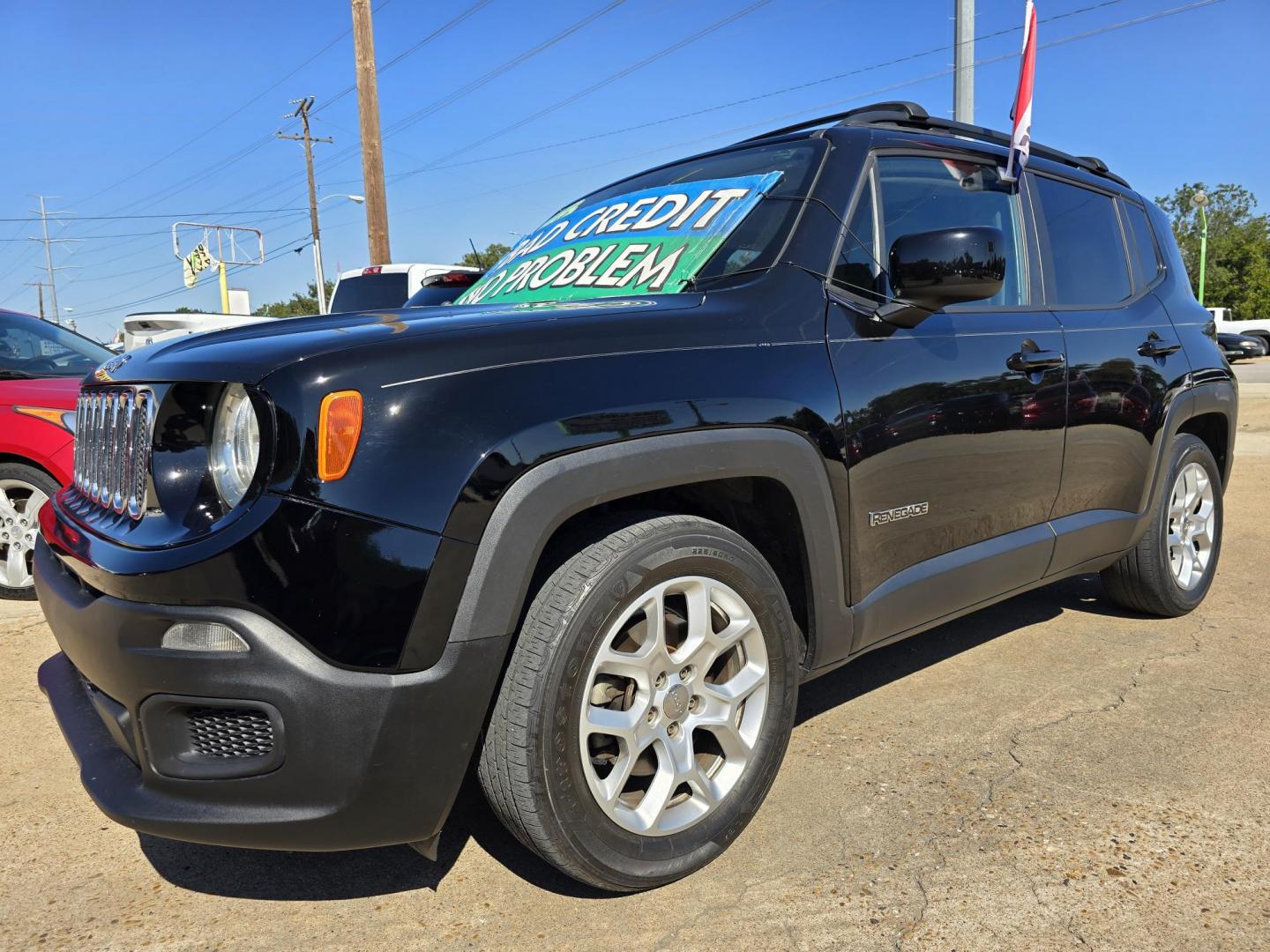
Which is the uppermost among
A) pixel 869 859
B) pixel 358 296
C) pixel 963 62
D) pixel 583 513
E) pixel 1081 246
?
pixel 963 62

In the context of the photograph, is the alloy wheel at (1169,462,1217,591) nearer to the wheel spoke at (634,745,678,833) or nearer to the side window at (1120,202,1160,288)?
the side window at (1120,202,1160,288)

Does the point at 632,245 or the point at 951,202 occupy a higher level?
the point at 951,202

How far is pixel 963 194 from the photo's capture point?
3197mm

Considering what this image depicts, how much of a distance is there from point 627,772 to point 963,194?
2210 mm

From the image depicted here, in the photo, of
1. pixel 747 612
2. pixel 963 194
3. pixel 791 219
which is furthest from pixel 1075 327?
pixel 747 612

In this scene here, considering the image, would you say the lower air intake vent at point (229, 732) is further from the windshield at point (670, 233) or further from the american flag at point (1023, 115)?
the american flag at point (1023, 115)

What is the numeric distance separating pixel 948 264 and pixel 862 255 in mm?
285

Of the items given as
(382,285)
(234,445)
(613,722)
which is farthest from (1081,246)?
(382,285)

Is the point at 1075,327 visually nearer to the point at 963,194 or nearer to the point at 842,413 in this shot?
the point at 963,194

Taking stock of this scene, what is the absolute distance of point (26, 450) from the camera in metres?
4.83

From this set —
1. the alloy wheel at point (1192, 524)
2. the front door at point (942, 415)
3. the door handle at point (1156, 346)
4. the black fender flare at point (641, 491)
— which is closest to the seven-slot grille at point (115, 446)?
the black fender flare at point (641, 491)

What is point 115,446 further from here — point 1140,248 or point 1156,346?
point 1140,248

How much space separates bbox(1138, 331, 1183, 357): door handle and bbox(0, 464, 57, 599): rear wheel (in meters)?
5.04

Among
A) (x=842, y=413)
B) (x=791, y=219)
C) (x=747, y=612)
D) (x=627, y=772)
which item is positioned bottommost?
(x=627, y=772)
